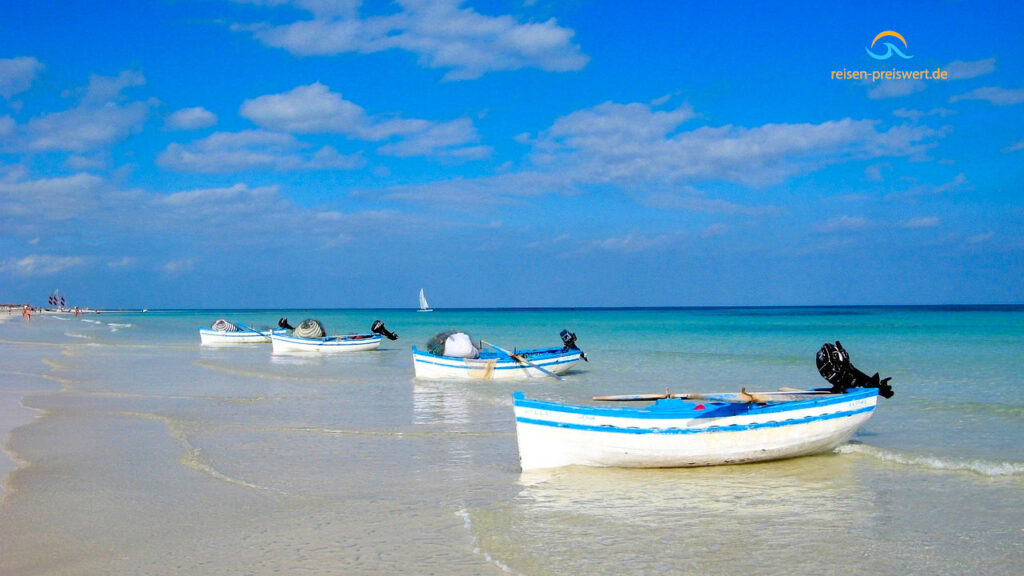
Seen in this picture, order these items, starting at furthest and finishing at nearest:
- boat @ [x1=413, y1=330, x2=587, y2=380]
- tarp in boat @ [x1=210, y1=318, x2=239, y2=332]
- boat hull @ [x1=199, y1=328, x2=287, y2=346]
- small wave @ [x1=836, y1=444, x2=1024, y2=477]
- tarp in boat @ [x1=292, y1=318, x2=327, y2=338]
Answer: tarp in boat @ [x1=210, y1=318, x2=239, y2=332], boat hull @ [x1=199, y1=328, x2=287, y2=346], tarp in boat @ [x1=292, y1=318, x2=327, y2=338], boat @ [x1=413, y1=330, x2=587, y2=380], small wave @ [x1=836, y1=444, x2=1024, y2=477]

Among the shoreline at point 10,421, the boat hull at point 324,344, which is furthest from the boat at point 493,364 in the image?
the boat hull at point 324,344

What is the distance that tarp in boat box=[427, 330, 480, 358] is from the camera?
23.7 meters

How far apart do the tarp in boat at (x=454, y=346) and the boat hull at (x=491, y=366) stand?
20 centimetres

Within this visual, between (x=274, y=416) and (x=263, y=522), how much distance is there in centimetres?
859

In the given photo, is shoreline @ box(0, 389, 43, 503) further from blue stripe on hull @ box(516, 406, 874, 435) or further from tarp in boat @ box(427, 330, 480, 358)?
tarp in boat @ box(427, 330, 480, 358)

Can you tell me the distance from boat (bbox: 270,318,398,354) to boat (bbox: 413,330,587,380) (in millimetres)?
12220

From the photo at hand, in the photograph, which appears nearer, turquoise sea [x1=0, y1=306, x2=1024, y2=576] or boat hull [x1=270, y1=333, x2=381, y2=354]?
turquoise sea [x1=0, y1=306, x2=1024, y2=576]

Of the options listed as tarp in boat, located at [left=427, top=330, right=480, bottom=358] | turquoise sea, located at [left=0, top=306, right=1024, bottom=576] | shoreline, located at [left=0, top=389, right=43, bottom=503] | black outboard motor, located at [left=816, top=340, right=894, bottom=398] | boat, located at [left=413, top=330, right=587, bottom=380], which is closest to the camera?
turquoise sea, located at [left=0, top=306, right=1024, bottom=576]

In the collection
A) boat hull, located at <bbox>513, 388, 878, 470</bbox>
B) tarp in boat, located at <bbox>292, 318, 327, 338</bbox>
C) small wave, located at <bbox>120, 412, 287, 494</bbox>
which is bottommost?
small wave, located at <bbox>120, 412, 287, 494</bbox>

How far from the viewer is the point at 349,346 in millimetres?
36719

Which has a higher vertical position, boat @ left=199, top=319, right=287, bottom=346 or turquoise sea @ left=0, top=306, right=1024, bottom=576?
boat @ left=199, top=319, right=287, bottom=346

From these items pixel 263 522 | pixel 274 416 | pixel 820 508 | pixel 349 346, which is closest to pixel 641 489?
pixel 820 508

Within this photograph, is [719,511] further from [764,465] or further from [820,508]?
[764,465]

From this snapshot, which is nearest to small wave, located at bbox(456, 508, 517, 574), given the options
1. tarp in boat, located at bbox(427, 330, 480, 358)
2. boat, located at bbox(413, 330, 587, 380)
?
boat, located at bbox(413, 330, 587, 380)
